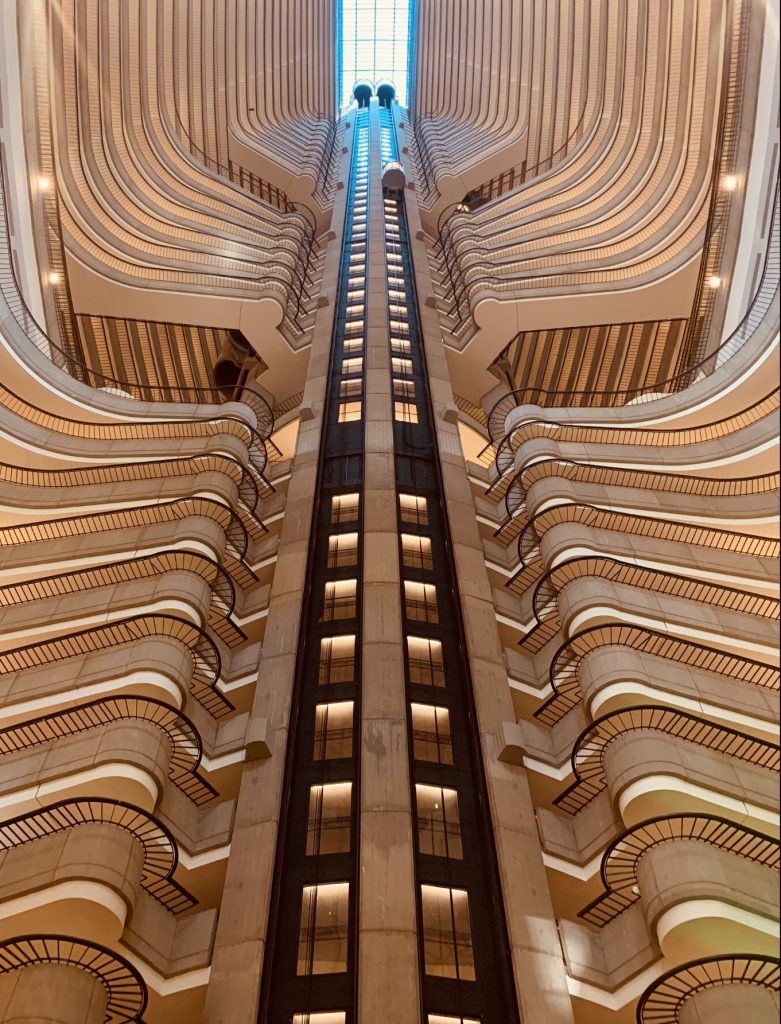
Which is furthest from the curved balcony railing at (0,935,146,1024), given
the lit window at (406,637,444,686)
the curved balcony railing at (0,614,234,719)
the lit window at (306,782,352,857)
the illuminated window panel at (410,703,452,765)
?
the lit window at (406,637,444,686)

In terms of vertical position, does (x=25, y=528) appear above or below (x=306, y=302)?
below

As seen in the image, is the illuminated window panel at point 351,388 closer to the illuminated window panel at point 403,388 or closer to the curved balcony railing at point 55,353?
the illuminated window panel at point 403,388

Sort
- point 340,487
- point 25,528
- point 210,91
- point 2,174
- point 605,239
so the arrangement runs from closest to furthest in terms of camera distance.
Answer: point 25,528
point 2,174
point 340,487
point 605,239
point 210,91

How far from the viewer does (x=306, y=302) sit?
39406 millimetres

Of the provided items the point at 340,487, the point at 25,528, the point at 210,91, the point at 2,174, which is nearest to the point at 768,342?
the point at 340,487

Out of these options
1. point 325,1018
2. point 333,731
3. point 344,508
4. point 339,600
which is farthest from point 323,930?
point 344,508

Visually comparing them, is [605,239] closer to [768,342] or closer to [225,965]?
[768,342]

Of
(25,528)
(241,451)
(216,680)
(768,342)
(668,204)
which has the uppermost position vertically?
(668,204)

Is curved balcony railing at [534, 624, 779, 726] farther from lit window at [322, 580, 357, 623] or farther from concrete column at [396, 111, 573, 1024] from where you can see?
lit window at [322, 580, 357, 623]

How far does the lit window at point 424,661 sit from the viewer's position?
60.3ft

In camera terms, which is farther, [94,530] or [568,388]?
[568,388]

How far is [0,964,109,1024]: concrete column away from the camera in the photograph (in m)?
10.7

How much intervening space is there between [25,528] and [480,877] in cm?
1269

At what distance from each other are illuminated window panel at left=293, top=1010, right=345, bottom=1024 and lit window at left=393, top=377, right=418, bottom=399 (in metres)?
20.5
